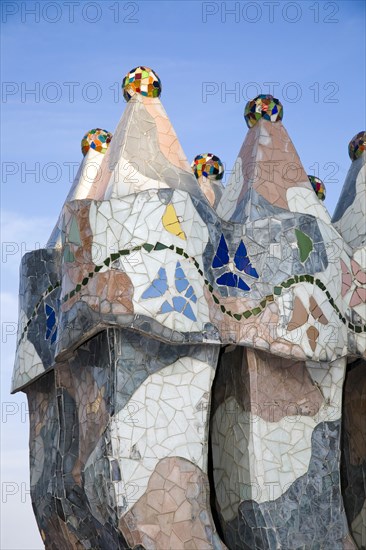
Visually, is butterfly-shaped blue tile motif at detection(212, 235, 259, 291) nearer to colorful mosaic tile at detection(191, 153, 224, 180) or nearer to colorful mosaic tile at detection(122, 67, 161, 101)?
colorful mosaic tile at detection(122, 67, 161, 101)

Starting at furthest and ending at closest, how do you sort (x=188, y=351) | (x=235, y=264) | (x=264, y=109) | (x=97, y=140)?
(x=97, y=140) < (x=264, y=109) < (x=235, y=264) < (x=188, y=351)

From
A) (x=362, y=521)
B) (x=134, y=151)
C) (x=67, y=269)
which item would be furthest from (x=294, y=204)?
(x=362, y=521)

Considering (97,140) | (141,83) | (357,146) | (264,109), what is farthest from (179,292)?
(357,146)

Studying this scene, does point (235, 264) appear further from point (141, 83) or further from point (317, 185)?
point (317, 185)

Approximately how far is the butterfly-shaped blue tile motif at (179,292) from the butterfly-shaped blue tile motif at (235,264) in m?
0.61

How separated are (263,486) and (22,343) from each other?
3.60m

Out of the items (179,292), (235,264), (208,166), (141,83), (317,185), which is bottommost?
(179,292)

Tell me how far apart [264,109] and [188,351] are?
3491 millimetres

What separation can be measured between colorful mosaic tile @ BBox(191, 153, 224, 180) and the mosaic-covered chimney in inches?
61.5

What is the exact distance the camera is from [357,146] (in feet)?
51.1

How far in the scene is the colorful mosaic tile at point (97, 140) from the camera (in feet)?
49.2

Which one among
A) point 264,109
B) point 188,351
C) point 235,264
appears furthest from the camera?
point 264,109

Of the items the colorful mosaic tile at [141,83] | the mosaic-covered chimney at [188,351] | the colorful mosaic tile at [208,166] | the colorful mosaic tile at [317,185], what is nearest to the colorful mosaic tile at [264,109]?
the mosaic-covered chimney at [188,351]

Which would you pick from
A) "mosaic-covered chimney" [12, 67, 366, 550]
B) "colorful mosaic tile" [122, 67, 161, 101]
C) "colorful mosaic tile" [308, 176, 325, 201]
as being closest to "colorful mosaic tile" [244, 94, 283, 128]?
"mosaic-covered chimney" [12, 67, 366, 550]
